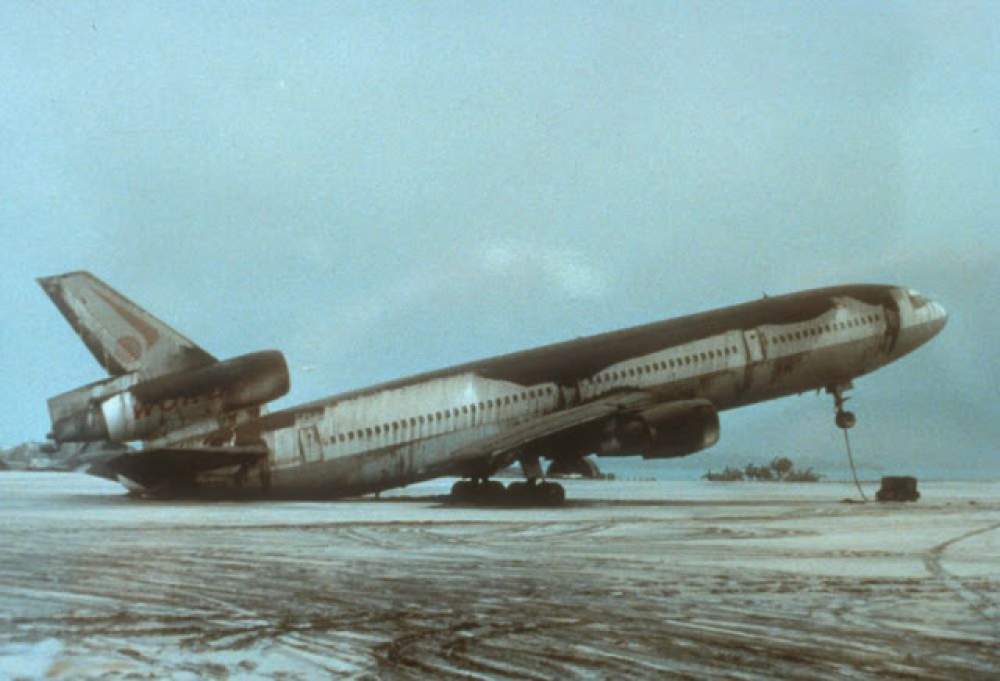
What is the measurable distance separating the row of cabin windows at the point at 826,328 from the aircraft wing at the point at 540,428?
5772 mm

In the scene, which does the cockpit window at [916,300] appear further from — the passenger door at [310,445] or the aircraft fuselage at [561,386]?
the passenger door at [310,445]

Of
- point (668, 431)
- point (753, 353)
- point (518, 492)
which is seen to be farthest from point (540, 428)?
point (753, 353)

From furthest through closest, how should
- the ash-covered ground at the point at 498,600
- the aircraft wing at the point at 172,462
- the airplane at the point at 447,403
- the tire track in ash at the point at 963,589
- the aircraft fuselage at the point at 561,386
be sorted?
the aircraft fuselage at the point at 561,386 → the airplane at the point at 447,403 → the aircraft wing at the point at 172,462 → the tire track in ash at the point at 963,589 → the ash-covered ground at the point at 498,600

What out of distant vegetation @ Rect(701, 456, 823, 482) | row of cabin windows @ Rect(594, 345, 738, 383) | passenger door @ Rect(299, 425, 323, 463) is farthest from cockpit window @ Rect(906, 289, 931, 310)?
distant vegetation @ Rect(701, 456, 823, 482)

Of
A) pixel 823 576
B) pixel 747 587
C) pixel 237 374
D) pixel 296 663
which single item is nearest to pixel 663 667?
pixel 296 663

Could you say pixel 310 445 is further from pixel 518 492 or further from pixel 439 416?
pixel 518 492

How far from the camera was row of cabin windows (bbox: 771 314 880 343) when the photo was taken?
134 ft

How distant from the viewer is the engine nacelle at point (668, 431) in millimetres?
35531

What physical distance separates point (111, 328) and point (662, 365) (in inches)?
713

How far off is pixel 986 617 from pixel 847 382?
32240mm

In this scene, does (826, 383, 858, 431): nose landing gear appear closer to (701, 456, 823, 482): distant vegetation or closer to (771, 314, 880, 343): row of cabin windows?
(771, 314, 880, 343): row of cabin windows

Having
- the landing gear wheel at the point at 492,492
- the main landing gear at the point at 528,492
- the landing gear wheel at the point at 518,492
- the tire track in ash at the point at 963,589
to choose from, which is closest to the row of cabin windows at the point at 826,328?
the main landing gear at the point at 528,492

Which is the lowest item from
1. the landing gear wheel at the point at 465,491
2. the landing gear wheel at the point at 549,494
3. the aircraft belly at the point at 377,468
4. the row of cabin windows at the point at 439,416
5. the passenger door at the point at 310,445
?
the landing gear wheel at the point at 549,494

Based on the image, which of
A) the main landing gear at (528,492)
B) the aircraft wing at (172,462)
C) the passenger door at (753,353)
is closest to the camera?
the aircraft wing at (172,462)
